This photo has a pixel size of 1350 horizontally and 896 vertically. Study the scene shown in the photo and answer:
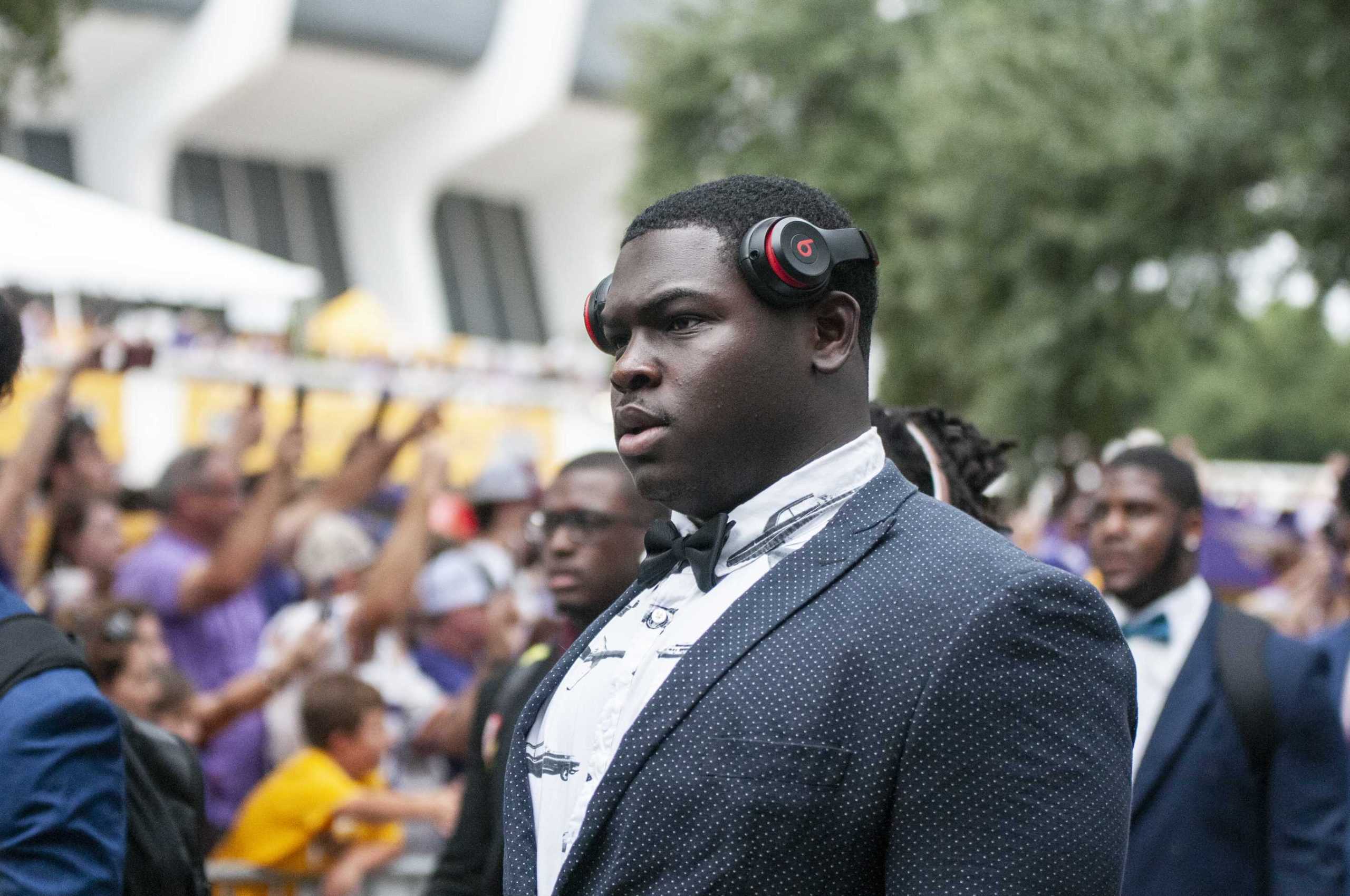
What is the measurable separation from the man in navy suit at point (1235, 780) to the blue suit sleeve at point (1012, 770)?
7.59 feet

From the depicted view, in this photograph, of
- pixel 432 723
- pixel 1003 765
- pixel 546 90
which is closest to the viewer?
pixel 1003 765

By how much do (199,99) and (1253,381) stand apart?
135ft

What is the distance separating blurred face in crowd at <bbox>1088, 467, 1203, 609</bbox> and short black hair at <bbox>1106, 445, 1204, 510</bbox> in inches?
0.6

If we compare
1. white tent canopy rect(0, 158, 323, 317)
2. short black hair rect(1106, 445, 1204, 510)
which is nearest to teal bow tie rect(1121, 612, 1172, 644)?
short black hair rect(1106, 445, 1204, 510)

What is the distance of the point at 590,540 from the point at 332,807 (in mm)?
1681

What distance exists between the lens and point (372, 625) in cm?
629

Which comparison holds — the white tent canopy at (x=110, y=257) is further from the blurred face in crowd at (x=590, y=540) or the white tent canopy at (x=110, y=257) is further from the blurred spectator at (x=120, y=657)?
the blurred face in crowd at (x=590, y=540)

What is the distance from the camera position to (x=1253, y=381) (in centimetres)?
5962

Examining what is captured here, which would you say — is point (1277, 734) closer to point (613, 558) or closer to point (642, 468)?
point (613, 558)

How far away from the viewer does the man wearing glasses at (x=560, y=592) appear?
3928 millimetres

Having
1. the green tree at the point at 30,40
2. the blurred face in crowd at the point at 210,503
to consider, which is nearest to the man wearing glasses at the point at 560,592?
the blurred face in crowd at the point at 210,503

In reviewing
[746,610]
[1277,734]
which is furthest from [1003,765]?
[1277,734]

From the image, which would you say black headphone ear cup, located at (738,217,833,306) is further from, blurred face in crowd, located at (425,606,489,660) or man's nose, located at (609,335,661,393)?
blurred face in crowd, located at (425,606,489,660)

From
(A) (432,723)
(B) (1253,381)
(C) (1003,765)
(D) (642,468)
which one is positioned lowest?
(B) (1253,381)
